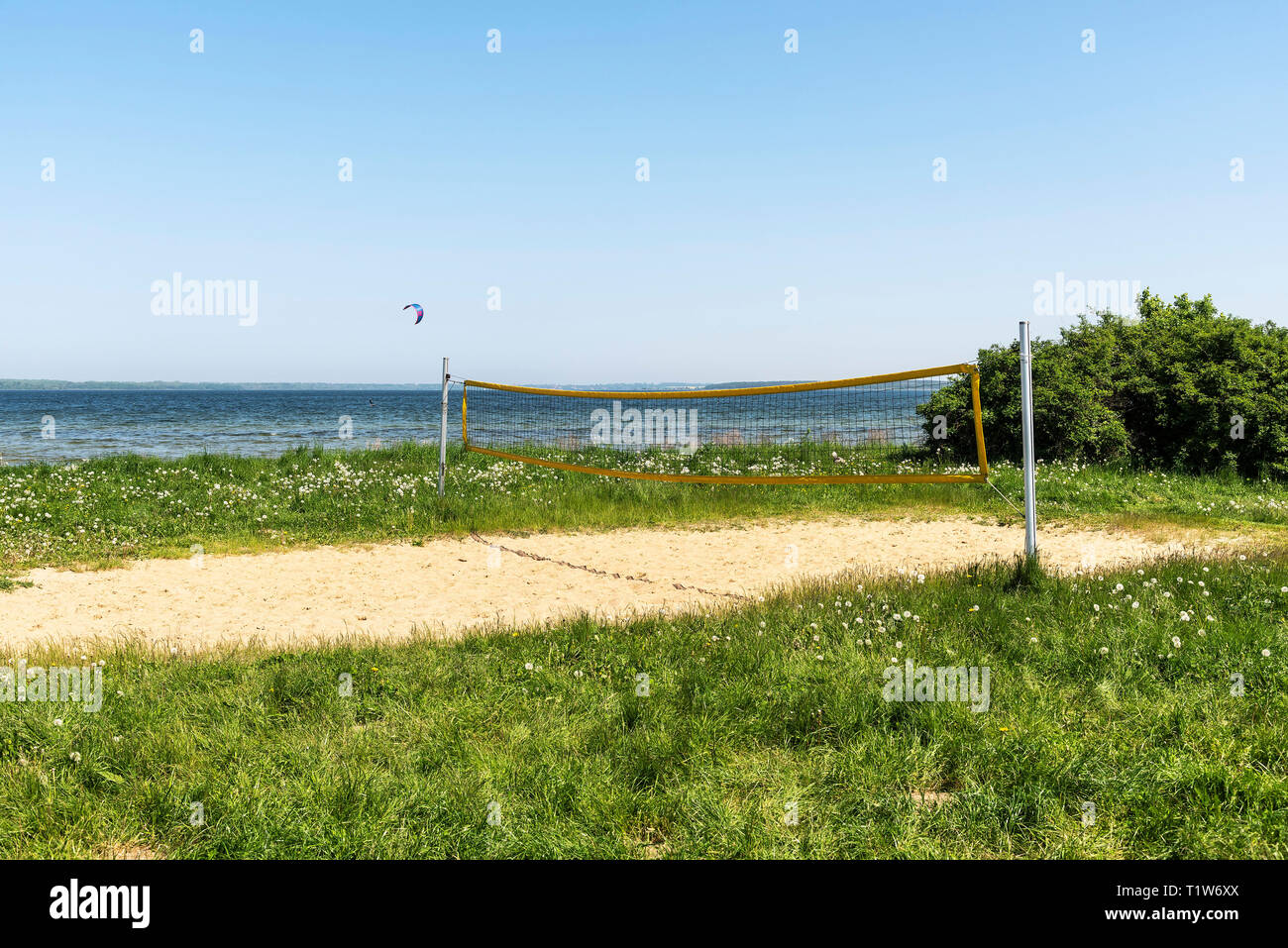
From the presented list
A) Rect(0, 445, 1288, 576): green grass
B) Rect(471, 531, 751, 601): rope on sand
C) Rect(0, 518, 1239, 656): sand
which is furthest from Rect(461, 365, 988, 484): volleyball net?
Rect(471, 531, 751, 601): rope on sand

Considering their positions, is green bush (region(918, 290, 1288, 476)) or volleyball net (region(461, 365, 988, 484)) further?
green bush (region(918, 290, 1288, 476))

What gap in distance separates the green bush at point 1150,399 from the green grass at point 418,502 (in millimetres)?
795

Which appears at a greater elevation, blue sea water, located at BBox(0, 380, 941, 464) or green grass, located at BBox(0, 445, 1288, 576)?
blue sea water, located at BBox(0, 380, 941, 464)

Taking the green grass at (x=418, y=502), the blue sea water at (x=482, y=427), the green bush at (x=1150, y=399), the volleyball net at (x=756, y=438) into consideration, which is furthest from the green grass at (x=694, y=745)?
the green bush at (x=1150, y=399)

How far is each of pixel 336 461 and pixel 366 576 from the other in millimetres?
7377

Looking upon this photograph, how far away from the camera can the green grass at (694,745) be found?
3.08 m

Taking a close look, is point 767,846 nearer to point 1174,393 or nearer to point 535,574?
point 535,574

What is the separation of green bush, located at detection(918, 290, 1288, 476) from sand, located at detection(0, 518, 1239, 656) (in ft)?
14.8

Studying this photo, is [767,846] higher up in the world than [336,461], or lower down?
lower down

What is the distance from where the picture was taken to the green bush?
13.2m

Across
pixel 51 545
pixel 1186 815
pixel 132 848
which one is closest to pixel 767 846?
pixel 1186 815

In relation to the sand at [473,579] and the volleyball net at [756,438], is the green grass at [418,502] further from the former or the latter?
the sand at [473,579]

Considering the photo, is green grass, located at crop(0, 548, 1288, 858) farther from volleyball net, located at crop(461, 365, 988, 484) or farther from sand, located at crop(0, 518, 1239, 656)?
volleyball net, located at crop(461, 365, 988, 484)

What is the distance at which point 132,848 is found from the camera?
307 centimetres
